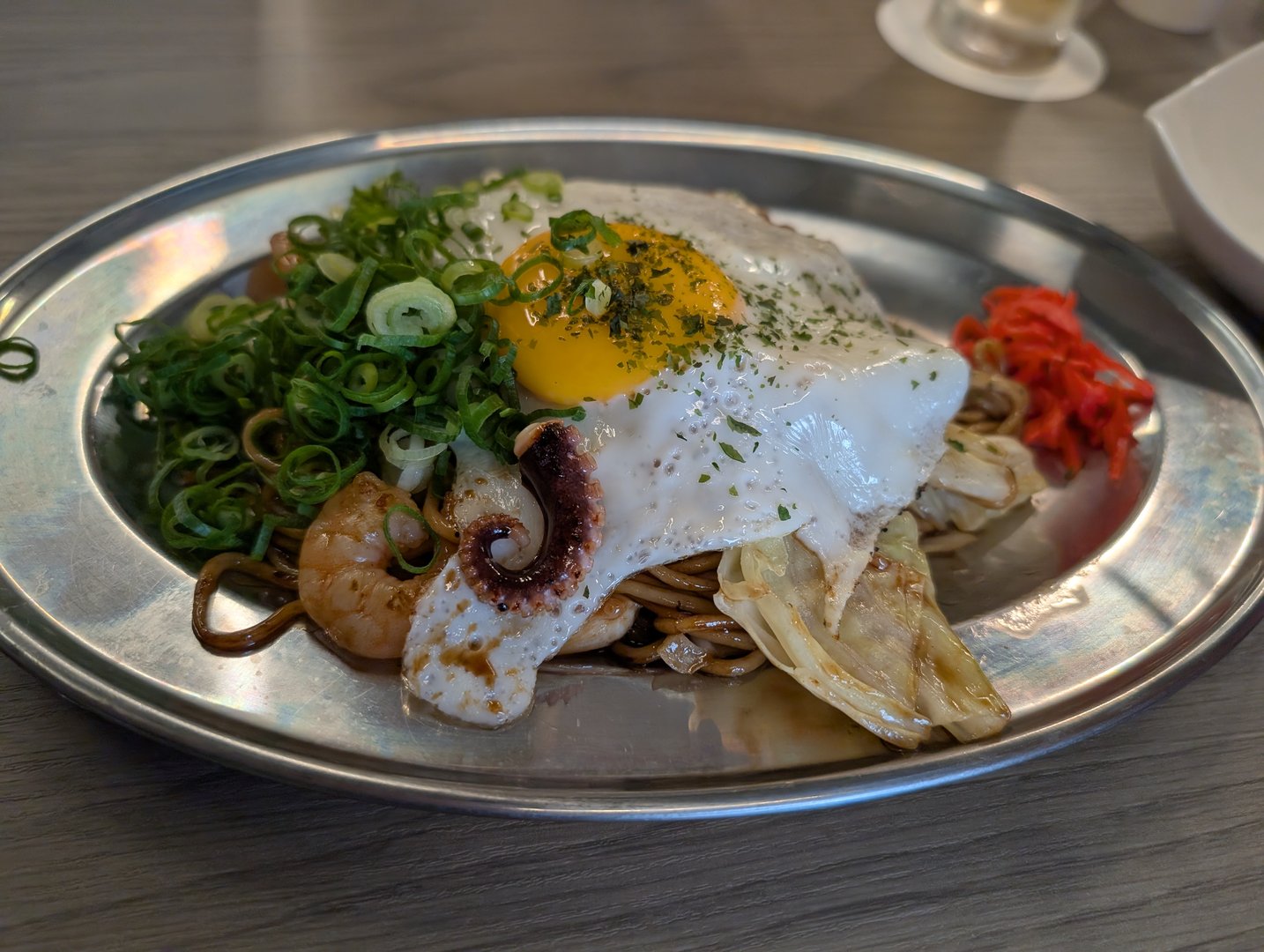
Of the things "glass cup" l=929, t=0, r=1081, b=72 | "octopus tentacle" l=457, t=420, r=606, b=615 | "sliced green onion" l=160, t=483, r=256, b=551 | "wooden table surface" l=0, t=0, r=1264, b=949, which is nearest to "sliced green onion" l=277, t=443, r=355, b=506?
"sliced green onion" l=160, t=483, r=256, b=551

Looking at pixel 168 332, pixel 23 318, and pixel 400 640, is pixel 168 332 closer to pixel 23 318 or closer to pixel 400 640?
pixel 23 318

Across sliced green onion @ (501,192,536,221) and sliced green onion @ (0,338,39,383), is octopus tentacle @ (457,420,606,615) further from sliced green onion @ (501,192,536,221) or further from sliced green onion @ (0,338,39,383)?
sliced green onion @ (0,338,39,383)

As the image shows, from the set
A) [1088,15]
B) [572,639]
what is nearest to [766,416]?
[572,639]

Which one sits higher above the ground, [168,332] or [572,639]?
[168,332]

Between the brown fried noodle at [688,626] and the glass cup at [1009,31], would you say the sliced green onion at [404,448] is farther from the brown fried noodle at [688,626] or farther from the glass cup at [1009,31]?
the glass cup at [1009,31]

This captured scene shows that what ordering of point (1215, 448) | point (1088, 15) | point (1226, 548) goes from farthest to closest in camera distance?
point (1088, 15) → point (1215, 448) → point (1226, 548)

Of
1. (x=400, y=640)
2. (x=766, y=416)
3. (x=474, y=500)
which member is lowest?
(x=400, y=640)

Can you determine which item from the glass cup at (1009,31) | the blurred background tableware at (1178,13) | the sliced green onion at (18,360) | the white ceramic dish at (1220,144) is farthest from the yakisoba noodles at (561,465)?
the blurred background tableware at (1178,13)
